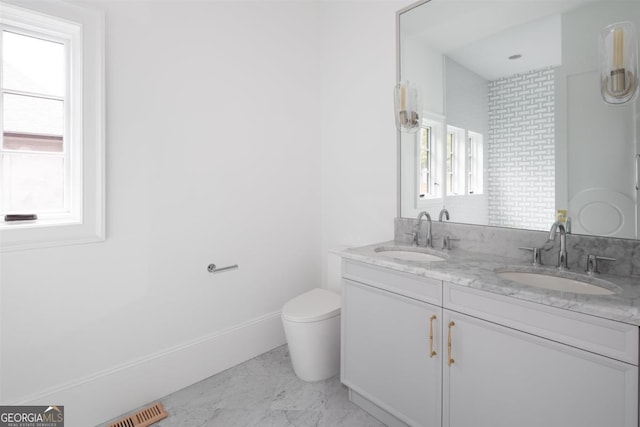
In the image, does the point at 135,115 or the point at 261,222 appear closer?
the point at 135,115

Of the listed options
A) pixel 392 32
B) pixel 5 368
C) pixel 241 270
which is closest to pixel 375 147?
pixel 392 32

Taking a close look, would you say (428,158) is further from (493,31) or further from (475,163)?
(493,31)

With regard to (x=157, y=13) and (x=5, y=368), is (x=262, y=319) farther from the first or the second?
(x=157, y=13)

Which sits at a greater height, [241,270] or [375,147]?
[375,147]

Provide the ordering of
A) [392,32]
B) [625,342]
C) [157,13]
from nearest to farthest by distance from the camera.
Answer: [625,342], [157,13], [392,32]

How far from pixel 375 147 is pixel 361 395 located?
1.61 metres

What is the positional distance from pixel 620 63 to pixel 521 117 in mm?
433

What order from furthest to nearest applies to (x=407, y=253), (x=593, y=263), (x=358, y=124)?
1. (x=358, y=124)
2. (x=407, y=253)
3. (x=593, y=263)

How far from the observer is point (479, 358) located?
127 cm

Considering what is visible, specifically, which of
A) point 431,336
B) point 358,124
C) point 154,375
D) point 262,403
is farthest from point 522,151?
point 154,375

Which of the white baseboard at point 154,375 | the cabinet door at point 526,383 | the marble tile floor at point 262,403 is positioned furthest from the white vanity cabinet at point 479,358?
the white baseboard at point 154,375

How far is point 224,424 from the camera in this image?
5.56ft

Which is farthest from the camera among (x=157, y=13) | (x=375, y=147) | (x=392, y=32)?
(x=375, y=147)

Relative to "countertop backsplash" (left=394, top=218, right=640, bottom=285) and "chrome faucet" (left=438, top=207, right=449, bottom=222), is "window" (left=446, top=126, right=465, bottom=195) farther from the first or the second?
"countertop backsplash" (left=394, top=218, right=640, bottom=285)
